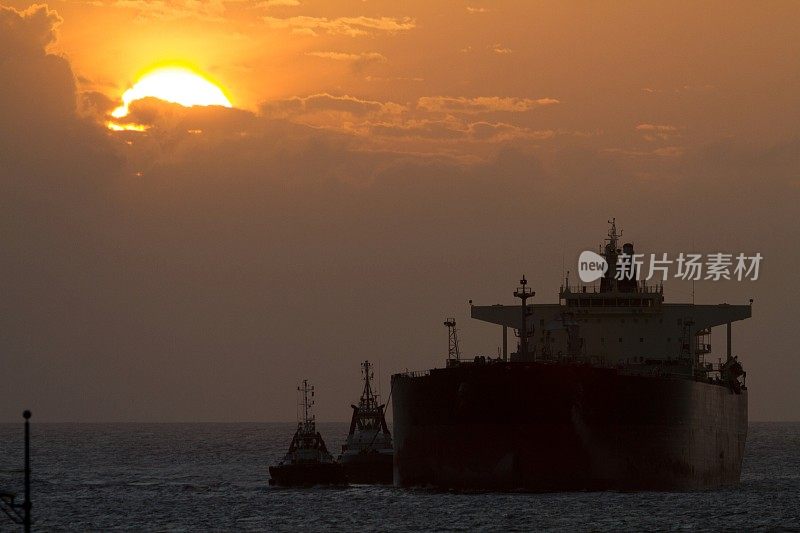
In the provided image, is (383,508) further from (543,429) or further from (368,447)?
(368,447)

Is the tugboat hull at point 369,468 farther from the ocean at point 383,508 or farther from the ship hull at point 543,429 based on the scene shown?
the ship hull at point 543,429

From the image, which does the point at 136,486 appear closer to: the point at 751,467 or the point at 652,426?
the point at 652,426

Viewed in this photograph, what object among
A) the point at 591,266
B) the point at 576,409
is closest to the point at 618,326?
the point at 591,266

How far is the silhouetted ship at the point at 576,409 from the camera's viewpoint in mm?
57625

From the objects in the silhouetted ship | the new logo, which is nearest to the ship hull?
the silhouetted ship

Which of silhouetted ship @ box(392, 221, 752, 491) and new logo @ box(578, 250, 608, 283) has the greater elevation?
new logo @ box(578, 250, 608, 283)

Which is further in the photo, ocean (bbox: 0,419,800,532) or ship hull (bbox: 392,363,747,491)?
ship hull (bbox: 392,363,747,491)

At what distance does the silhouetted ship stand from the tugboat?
1273 cm

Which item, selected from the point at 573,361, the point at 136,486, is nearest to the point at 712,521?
the point at 573,361

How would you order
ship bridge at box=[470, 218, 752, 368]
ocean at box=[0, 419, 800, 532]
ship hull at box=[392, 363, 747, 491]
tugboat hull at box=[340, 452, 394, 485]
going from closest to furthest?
ocean at box=[0, 419, 800, 532] → ship hull at box=[392, 363, 747, 491] → ship bridge at box=[470, 218, 752, 368] → tugboat hull at box=[340, 452, 394, 485]

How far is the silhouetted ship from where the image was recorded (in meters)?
57.6

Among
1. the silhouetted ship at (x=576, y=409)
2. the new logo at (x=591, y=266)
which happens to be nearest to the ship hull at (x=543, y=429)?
the silhouetted ship at (x=576, y=409)

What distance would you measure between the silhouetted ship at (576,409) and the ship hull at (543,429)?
0.14 ft

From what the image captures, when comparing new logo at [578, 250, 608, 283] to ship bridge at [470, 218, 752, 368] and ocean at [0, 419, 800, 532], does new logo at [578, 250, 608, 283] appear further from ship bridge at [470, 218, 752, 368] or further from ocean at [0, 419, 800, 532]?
ocean at [0, 419, 800, 532]
